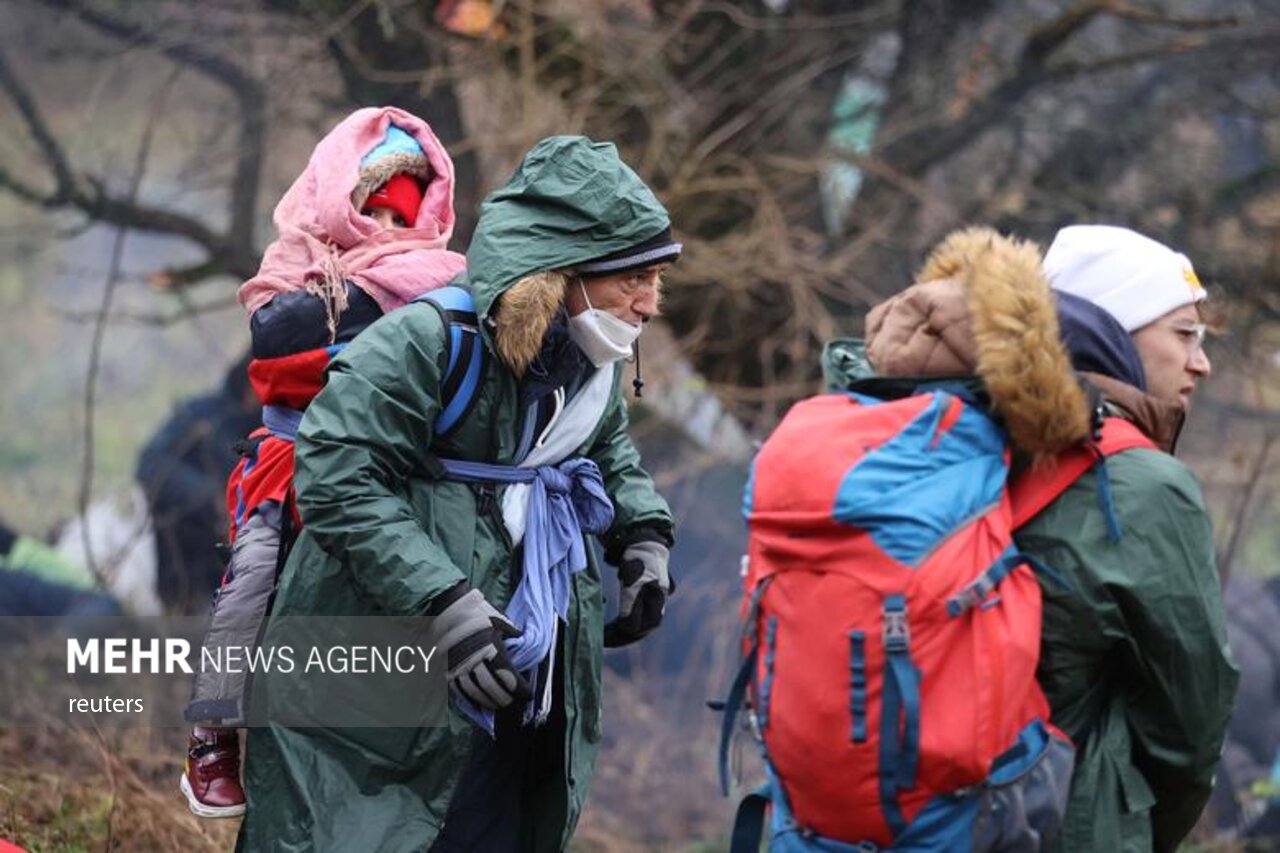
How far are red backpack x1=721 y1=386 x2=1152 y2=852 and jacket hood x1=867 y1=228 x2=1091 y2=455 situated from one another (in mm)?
75

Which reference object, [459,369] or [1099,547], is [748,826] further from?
[459,369]

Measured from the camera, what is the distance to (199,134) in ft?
28.3

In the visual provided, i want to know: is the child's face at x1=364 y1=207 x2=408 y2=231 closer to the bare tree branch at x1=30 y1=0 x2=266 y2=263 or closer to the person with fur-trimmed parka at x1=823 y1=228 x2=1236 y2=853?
the person with fur-trimmed parka at x1=823 y1=228 x2=1236 y2=853

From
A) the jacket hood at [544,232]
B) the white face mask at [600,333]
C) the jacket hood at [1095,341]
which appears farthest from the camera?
the white face mask at [600,333]

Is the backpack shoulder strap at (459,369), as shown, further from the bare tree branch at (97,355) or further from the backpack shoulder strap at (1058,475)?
the bare tree branch at (97,355)

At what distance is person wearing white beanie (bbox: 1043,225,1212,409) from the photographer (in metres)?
2.94

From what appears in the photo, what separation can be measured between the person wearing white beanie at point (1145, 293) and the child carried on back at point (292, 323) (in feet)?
4.12

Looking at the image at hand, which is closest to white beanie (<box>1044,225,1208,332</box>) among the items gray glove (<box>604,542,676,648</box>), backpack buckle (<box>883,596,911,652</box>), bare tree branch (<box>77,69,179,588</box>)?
backpack buckle (<box>883,596,911,652</box>)

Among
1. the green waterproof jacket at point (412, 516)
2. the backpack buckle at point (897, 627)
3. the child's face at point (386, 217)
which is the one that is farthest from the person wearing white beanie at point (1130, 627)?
the child's face at point (386, 217)

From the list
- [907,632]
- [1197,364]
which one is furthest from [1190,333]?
[907,632]

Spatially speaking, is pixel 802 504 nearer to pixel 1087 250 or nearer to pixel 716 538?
pixel 1087 250

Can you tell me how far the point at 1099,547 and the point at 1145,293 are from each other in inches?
22.1

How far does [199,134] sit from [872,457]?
22.3 feet

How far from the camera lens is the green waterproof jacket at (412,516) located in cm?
299
